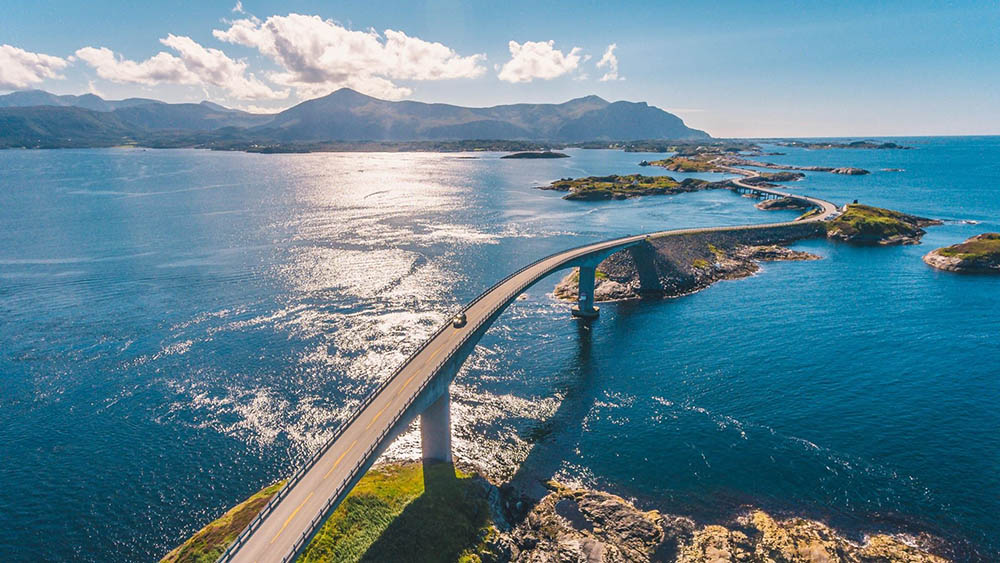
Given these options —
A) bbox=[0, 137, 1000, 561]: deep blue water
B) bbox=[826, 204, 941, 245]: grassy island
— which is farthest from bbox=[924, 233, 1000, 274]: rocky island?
bbox=[826, 204, 941, 245]: grassy island

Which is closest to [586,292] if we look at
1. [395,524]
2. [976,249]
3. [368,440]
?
[395,524]

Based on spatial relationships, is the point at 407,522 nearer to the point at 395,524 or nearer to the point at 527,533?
the point at 395,524

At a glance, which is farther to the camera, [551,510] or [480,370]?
[480,370]

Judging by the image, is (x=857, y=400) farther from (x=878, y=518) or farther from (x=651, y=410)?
(x=651, y=410)

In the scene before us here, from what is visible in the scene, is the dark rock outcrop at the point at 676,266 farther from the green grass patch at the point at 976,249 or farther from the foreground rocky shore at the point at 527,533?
the foreground rocky shore at the point at 527,533

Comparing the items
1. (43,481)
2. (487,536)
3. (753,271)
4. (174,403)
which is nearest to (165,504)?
(43,481)

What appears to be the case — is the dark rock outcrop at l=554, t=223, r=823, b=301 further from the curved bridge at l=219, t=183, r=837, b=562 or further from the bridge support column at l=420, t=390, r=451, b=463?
the bridge support column at l=420, t=390, r=451, b=463
